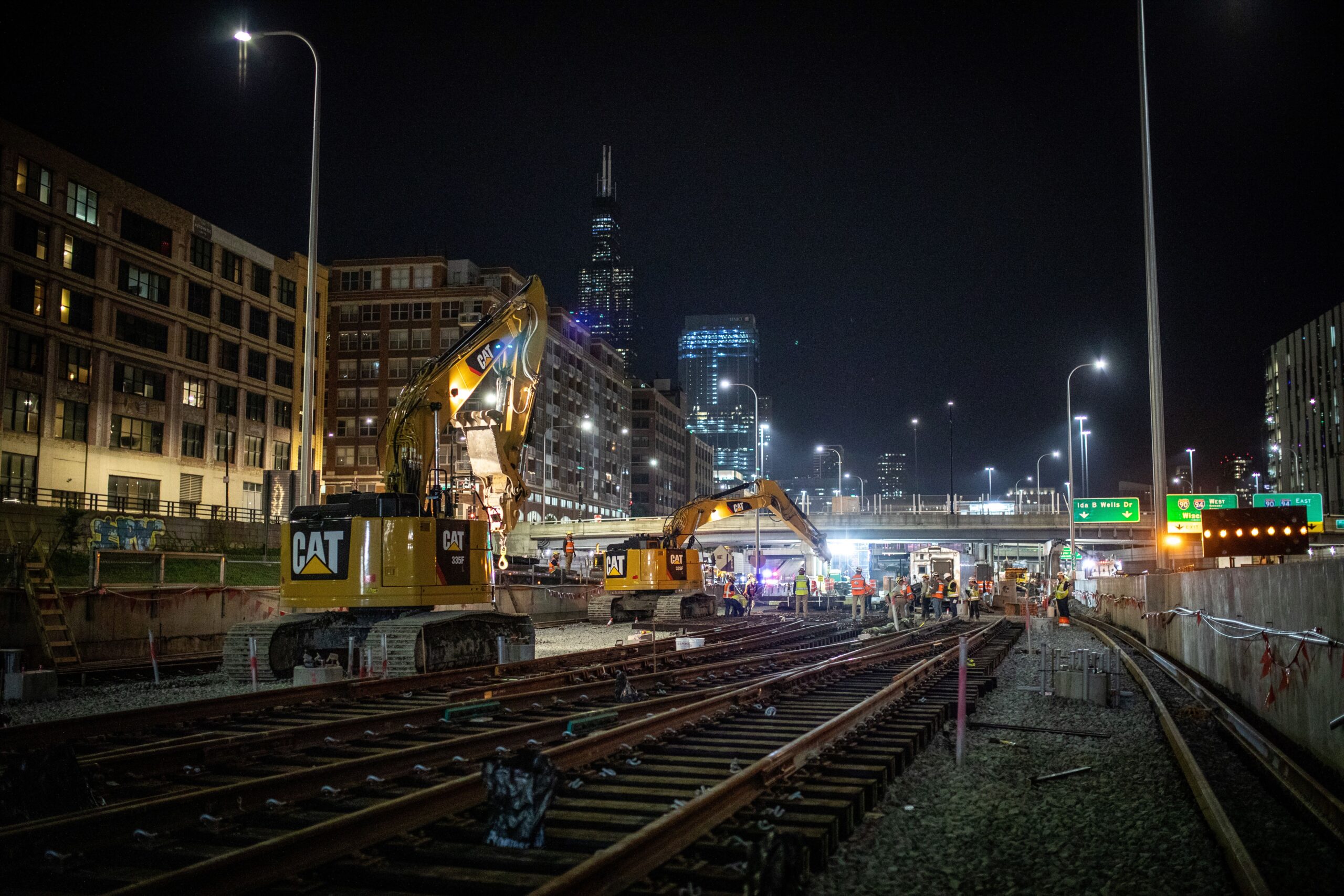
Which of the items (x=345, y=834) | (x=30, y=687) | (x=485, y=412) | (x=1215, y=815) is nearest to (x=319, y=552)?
(x=30, y=687)

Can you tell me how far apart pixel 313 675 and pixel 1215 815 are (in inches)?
462

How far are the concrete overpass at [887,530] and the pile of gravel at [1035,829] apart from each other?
51069mm

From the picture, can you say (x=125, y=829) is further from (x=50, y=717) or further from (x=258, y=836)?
(x=50, y=717)

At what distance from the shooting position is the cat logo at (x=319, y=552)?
1616cm

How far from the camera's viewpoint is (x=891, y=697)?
1352 cm

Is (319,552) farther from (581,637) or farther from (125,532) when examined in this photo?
(125,532)

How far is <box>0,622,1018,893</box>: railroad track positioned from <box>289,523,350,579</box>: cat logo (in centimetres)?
587

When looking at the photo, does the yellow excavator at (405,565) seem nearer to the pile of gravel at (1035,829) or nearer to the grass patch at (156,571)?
the pile of gravel at (1035,829)

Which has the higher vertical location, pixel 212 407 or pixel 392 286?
pixel 392 286

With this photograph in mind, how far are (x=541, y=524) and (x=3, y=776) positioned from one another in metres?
67.0

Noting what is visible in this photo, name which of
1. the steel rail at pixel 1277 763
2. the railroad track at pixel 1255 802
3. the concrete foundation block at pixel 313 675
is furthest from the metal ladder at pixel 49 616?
the steel rail at pixel 1277 763

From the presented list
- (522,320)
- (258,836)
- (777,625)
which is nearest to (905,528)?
(777,625)

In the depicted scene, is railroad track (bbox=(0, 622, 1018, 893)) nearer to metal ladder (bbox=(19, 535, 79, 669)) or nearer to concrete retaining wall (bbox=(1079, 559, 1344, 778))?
concrete retaining wall (bbox=(1079, 559, 1344, 778))

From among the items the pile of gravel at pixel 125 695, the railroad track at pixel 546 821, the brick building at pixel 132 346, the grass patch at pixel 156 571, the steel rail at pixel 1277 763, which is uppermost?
the brick building at pixel 132 346
